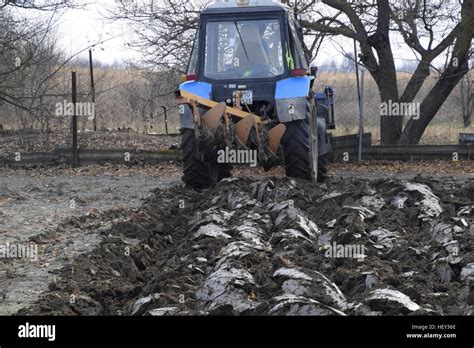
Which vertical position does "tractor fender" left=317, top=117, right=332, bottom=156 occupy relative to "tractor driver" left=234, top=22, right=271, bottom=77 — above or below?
below

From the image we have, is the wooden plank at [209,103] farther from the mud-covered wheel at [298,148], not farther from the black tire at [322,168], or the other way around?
the black tire at [322,168]

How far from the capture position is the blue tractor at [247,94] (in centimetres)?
1098

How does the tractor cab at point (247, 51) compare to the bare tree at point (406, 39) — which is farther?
the bare tree at point (406, 39)

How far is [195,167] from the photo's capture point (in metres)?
12.1

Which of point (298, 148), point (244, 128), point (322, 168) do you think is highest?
point (244, 128)

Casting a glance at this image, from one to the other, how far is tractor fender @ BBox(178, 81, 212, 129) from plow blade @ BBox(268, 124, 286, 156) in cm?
101

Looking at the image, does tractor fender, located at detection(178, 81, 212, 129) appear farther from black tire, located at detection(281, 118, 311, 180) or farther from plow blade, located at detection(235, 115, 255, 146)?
black tire, located at detection(281, 118, 311, 180)

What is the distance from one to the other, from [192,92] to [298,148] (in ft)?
5.22

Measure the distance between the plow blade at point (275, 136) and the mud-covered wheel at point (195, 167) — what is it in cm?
84

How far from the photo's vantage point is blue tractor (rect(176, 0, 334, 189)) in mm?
10984

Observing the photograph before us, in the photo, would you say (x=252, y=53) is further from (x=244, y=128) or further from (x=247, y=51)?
(x=244, y=128)

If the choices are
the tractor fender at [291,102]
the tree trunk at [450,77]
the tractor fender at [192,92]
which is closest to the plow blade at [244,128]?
the tractor fender at [291,102]

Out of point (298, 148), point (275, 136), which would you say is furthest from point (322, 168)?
point (275, 136)

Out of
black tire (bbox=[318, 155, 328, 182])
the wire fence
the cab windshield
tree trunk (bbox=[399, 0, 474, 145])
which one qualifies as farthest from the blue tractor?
tree trunk (bbox=[399, 0, 474, 145])
